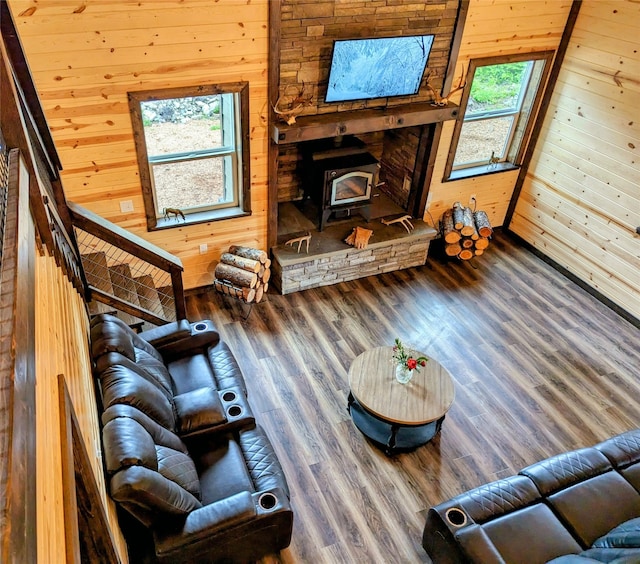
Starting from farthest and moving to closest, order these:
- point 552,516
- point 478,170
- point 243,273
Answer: point 478,170 → point 243,273 → point 552,516

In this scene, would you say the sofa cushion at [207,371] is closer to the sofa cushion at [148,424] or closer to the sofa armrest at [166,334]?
the sofa armrest at [166,334]

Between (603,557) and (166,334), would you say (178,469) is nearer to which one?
(166,334)

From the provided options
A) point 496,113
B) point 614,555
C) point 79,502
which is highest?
point 496,113

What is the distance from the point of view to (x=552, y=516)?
3000 mm

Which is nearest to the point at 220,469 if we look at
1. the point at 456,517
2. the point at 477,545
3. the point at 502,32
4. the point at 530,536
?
the point at 456,517

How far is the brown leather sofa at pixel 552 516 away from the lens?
2.70 metres

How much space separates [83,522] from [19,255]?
115cm

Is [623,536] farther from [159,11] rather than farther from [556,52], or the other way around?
[556,52]

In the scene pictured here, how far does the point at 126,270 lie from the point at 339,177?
2160 mm

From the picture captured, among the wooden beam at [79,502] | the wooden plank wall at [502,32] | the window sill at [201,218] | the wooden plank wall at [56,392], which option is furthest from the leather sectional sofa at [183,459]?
the wooden plank wall at [502,32]

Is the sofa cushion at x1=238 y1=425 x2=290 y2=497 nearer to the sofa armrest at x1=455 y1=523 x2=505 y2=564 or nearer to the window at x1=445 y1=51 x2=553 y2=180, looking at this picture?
the sofa armrest at x1=455 y1=523 x2=505 y2=564

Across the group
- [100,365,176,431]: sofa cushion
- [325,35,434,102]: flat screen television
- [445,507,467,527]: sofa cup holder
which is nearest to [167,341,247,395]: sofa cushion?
[100,365,176,431]: sofa cushion

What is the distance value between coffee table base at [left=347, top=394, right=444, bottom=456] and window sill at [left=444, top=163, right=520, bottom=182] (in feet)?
9.44

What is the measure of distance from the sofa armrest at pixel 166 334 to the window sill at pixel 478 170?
3298mm
